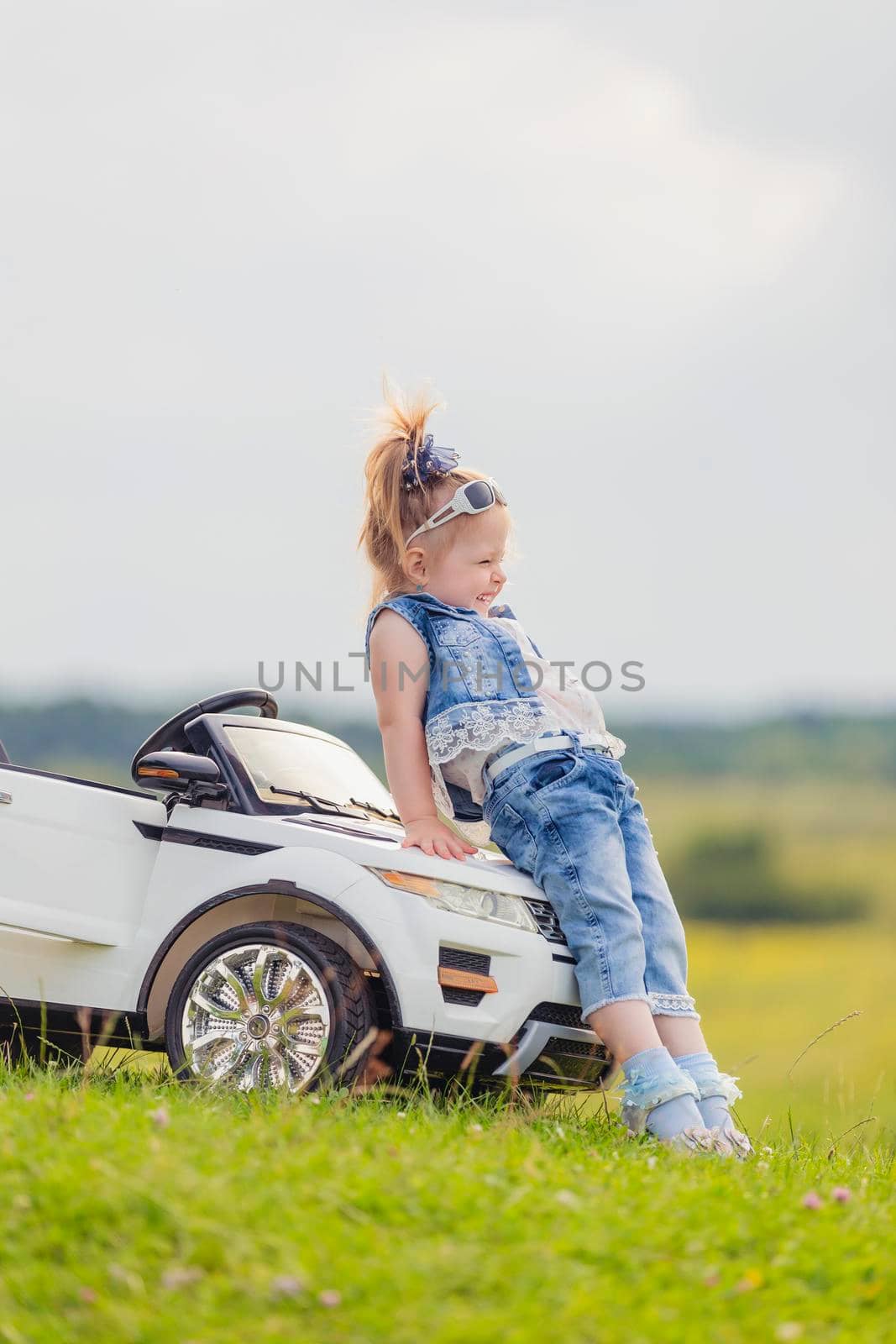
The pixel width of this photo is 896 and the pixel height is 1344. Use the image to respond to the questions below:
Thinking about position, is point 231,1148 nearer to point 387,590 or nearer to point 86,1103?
point 86,1103

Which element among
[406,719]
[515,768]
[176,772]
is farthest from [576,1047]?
[176,772]

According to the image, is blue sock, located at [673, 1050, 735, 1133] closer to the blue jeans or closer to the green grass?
the blue jeans

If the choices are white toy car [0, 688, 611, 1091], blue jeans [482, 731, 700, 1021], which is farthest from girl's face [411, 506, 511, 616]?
white toy car [0, 688, 611, 1091]

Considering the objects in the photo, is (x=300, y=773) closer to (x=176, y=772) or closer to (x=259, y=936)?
(x=176, y=772)

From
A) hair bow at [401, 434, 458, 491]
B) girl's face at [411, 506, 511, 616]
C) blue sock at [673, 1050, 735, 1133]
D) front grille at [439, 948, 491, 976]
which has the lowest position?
blue sock at [673, 1050, 735, 1133]

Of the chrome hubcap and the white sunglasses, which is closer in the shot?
the chrome hubcap

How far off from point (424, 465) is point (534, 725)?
3.71 ft

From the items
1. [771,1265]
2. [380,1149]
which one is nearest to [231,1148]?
[380,1149]

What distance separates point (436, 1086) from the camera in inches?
197

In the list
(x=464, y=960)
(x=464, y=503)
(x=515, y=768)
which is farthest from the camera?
(x=464, y=503)

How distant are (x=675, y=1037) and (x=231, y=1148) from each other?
2.02 metres

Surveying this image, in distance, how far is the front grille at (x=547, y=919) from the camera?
4.92 m

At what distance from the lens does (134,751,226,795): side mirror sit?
16.5 ft

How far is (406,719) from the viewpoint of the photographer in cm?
525
